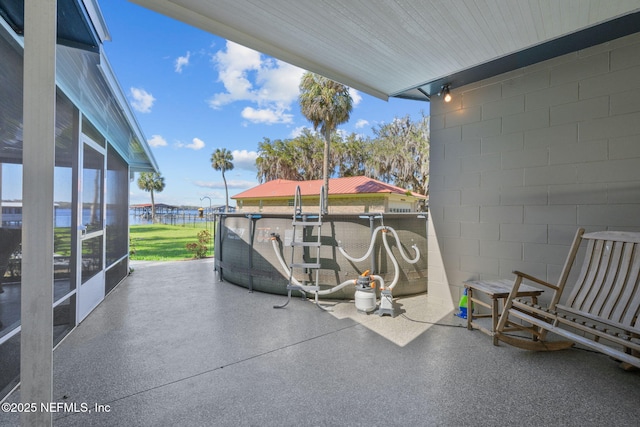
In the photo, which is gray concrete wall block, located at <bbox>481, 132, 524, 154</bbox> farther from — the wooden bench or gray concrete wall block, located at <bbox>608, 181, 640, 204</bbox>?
the wooden bench

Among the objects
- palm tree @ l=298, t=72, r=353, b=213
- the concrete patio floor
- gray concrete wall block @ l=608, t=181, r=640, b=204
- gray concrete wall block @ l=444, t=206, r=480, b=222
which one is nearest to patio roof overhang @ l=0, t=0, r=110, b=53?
the concrete patio floor

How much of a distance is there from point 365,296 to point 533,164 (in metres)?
2.40

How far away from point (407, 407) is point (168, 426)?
56.2 inches

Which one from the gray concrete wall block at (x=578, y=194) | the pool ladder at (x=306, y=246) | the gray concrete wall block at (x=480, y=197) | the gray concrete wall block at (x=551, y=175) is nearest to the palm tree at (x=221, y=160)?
the pool ladder at (x=306, y=246)

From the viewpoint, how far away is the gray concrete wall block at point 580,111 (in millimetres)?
2768

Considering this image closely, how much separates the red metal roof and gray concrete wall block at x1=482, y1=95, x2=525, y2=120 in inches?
433

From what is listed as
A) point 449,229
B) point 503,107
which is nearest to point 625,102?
point 503,107

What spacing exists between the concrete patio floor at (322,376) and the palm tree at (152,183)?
105 feet

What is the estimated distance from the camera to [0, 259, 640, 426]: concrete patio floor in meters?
1.76

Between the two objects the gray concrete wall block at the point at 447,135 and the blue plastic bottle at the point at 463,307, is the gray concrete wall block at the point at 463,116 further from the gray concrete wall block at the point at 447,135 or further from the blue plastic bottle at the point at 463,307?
the blue plastic bottle at the point at 463,307

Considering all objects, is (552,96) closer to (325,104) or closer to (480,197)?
Answer: (480,197)

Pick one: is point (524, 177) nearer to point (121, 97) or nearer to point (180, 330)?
point (180, 330)

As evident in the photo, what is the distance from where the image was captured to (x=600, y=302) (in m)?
2.37

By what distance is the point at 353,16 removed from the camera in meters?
2.39
